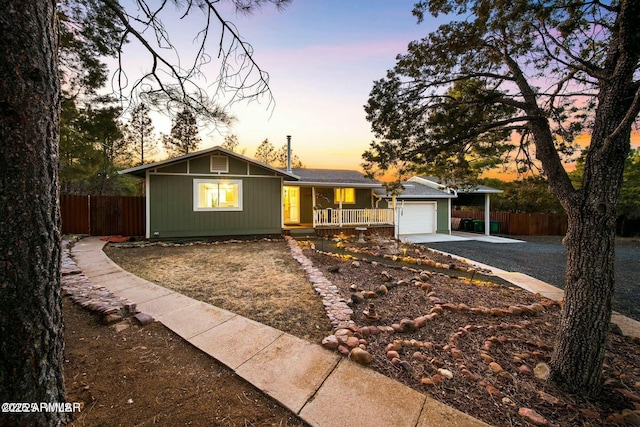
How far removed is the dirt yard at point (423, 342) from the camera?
76.7 inches

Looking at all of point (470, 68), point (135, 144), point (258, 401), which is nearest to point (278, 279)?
point (258, 401)

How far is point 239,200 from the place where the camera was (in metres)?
9.95

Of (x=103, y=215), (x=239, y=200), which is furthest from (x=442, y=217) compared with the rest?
Result: (x=103, y=215)

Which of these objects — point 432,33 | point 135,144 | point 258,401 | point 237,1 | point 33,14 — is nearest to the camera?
point 33,14

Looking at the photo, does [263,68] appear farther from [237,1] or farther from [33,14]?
[33,14]

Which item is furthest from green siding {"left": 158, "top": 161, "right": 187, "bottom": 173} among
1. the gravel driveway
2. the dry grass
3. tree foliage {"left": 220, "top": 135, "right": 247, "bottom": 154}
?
the gravel driveway

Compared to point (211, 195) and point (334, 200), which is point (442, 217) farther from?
point (211, 195)

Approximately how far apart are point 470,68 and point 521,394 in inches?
174

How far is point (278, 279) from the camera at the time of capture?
4.87 metres

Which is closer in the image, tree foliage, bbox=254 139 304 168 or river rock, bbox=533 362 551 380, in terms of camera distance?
river rock, bbox=533 362 551 380

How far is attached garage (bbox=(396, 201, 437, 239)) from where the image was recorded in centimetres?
1388

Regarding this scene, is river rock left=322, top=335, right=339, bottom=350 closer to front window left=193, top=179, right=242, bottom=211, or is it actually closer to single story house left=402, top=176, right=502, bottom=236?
front window left=193, top=179, right=242, bottom=211

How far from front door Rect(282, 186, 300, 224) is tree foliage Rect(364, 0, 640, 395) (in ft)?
27.3

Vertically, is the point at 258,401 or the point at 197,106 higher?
the point at 197,106
